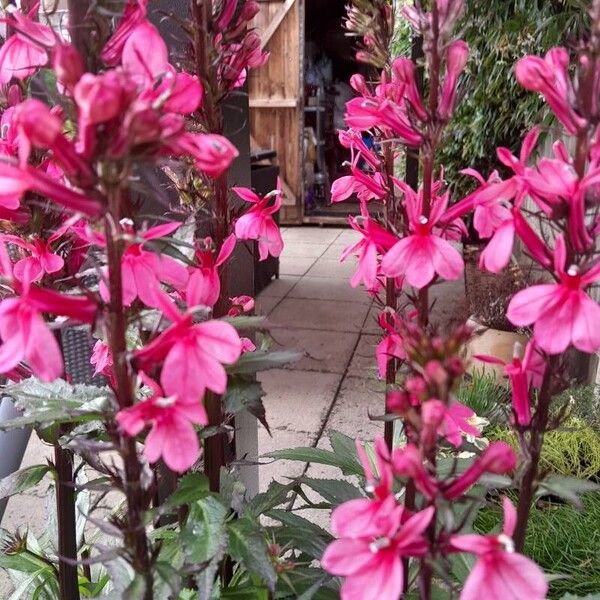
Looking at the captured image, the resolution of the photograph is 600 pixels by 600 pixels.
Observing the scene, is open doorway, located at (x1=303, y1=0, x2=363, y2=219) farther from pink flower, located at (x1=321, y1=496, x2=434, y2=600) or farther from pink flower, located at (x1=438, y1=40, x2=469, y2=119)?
pink flower, located at (x1=321, y1=496, x2=434, y2=600)

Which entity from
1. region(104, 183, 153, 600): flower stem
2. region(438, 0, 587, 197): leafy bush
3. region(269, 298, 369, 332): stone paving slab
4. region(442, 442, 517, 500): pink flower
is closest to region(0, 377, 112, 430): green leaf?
region(104, 183, 153, 600): flower stem

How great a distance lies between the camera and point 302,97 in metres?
6.92

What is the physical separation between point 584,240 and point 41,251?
0.58m

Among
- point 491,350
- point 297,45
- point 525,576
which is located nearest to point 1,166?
point 525,576

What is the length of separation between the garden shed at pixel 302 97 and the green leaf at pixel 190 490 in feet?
18.1

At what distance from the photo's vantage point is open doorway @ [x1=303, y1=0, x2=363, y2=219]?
762 cm

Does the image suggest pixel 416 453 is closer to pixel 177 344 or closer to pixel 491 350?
pixel 177 344

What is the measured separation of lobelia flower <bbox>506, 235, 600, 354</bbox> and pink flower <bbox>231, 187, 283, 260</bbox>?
0.40 m

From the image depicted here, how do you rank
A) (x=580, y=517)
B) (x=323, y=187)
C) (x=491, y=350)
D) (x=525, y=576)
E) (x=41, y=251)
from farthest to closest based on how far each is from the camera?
(x=323, y=187) < (x=491, y=350) < (x=580, y=517) < (x=41, y=251) < (x=525, y=576)

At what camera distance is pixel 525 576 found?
17.2 inches

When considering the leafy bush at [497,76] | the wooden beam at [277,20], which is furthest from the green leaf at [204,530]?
the wooden beam at [277,20]

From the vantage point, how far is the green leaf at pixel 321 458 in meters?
1.09

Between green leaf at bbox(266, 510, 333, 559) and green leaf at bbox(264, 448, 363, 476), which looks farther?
green leaf at bbox(264, 448, 363, 476)

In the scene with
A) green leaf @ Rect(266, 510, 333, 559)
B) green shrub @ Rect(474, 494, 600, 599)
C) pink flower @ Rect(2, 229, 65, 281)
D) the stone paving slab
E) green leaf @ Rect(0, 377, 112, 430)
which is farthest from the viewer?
the stone paving slab
